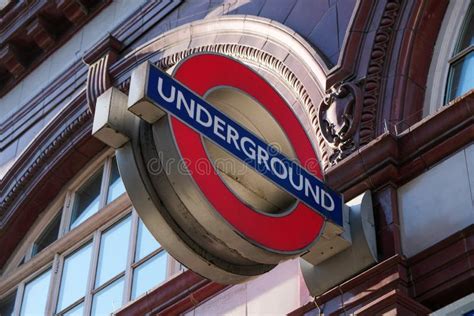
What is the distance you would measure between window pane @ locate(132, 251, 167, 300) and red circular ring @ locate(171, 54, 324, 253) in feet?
10.3

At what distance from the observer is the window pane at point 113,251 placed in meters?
12.2

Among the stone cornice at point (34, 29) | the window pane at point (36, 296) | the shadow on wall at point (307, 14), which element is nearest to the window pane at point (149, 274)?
the window pane at point (36, 296)

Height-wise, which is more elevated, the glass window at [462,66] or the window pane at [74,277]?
the window pane at [74,277]

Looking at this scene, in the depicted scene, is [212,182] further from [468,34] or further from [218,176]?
[468,34]

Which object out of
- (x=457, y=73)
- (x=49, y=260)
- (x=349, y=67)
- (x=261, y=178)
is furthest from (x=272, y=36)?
(x=49, y=260)

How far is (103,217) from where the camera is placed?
42.6 feet

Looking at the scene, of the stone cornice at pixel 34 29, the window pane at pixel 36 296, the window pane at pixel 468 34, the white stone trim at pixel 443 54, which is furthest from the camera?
the stone cornice at pixel 34 29

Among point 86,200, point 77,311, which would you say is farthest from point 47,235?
point 77,311

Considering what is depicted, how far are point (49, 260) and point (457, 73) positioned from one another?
6.09m

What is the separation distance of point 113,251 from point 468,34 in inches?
186

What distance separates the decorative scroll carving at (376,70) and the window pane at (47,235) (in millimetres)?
5885

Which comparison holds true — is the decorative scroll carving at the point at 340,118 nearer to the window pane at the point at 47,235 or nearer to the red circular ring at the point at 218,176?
the red circular ring at the point at 218,176

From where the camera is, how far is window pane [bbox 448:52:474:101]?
9.34 metres

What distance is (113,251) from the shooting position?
41.1 feet
